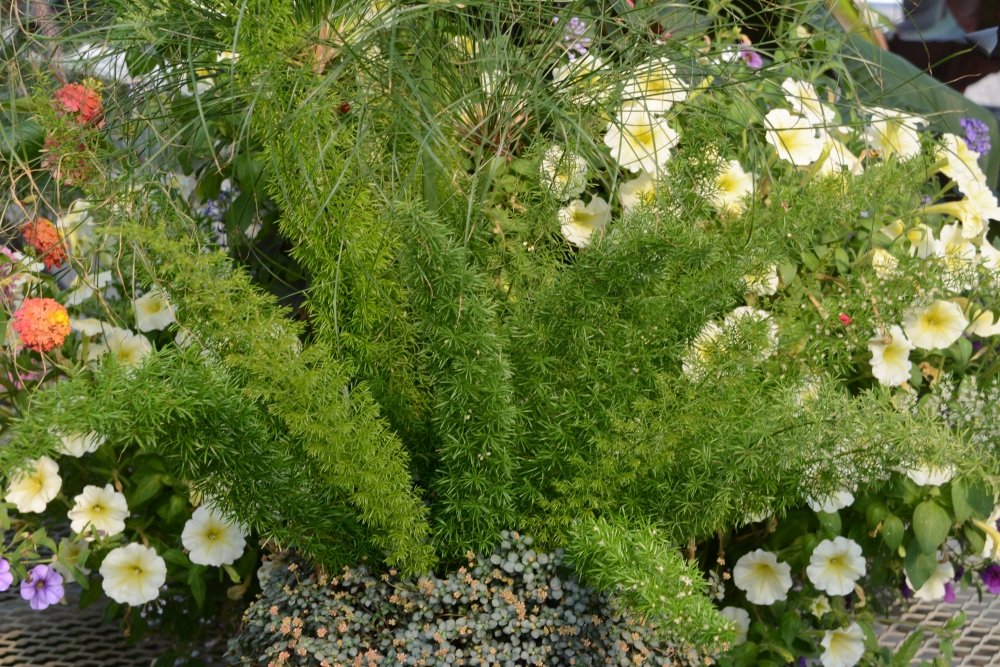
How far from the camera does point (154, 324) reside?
1.17 meters

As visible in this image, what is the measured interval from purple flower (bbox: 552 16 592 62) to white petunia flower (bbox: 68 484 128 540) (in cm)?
66

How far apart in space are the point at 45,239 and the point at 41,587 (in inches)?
14.5

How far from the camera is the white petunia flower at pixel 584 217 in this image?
1056 mm

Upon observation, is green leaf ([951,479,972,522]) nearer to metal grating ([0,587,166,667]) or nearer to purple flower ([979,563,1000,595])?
purple flower ([979,563,1000,595])

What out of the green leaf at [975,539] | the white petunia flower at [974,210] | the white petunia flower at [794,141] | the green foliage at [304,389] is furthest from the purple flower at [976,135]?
the green foliage at [304,389]

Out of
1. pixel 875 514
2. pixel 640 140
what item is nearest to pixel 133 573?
pixel 640 140

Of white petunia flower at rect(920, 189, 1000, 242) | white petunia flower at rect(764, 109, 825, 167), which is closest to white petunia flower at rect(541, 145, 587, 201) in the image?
white petunia flower at rect(764, 109, 825, 167)

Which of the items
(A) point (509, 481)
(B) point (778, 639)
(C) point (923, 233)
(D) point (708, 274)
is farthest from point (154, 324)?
(C) point (923, 233)

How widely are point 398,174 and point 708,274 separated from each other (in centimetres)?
28

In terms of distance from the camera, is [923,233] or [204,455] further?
[923,233]

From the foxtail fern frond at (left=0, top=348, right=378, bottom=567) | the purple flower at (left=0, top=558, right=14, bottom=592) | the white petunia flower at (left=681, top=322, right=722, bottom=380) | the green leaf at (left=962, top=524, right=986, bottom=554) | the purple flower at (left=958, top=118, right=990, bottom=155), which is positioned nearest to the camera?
the foxtail fern frond at (left=0, top=348, right=378, bottom=567)

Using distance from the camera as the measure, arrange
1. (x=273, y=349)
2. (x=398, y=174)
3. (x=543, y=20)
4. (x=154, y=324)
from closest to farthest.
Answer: (x=273, y=349)
(x=398, y=174)
(x=543, y=20)
(x=154, y=324)

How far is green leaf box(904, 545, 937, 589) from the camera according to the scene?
3.80 ft

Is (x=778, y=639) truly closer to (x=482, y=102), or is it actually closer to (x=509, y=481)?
(x=509, y=481)
